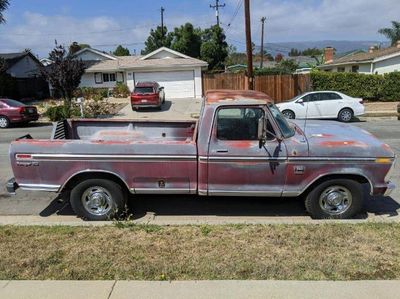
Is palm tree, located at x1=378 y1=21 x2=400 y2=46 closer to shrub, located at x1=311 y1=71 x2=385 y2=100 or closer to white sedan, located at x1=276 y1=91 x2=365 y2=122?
shrub, located at x1=311 y1=71 x2=385 y2=100

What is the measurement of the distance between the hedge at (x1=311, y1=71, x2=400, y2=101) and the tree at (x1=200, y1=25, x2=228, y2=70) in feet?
95.9

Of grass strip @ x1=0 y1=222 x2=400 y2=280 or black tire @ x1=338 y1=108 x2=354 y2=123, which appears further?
black tire @ x1=338 y1=108 x2=354 y2=123

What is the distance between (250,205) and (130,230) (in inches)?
87.5

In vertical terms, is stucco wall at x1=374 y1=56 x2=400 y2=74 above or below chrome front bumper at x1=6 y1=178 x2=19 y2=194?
above

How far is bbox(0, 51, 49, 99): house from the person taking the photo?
37.7m

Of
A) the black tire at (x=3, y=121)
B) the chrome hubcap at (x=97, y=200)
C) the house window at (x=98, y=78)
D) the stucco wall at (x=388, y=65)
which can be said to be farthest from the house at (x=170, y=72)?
the chrome hubcap at (x=97, y=200)

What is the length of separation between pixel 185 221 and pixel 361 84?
78.9ft

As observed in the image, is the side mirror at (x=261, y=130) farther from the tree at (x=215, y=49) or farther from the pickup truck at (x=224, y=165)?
the tree at (x=215, y=49)

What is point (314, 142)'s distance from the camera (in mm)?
5941

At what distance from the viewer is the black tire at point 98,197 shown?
6.14 m

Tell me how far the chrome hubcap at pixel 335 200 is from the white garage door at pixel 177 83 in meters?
31.8

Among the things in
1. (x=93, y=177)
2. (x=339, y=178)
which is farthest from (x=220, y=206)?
(x=93, y=177)
